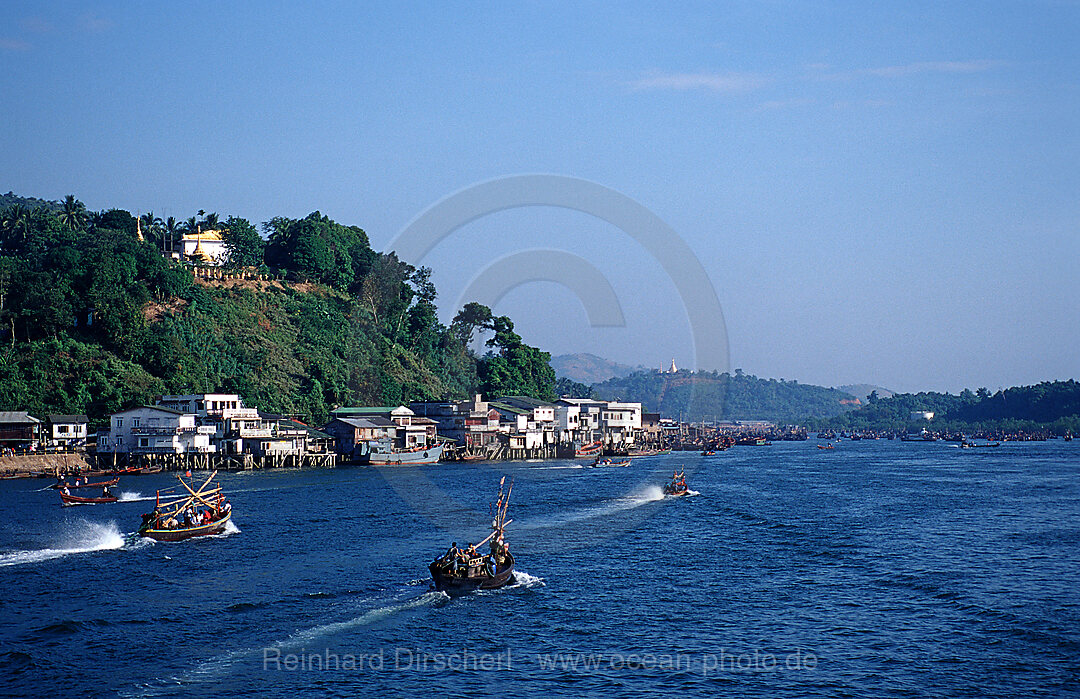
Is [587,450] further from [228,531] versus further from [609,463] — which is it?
[228,531]

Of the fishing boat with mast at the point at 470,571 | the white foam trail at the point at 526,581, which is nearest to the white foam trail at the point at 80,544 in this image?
the fishing boat with mast at the point at 470,571

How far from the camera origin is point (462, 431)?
4724 inches

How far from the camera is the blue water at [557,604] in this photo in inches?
1128

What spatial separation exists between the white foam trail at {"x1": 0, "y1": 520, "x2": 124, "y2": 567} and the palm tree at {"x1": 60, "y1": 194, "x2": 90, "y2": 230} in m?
108

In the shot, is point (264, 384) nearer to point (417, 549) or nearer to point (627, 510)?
point (627, 510)

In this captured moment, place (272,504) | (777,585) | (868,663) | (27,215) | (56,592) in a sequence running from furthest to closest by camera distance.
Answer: (27,215) → (272,504) → (777,585) → (56,592) → (868,663)

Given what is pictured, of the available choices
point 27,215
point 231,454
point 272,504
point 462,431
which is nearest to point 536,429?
point 462,431

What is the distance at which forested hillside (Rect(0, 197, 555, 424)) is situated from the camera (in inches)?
3999

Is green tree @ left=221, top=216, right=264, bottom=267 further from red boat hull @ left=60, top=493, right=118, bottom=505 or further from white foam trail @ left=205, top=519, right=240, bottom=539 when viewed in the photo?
white foam trail @ left=205, top=519, right=240, bottom=539

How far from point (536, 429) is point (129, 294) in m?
54.3

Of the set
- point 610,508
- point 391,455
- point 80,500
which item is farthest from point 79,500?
point 391,455

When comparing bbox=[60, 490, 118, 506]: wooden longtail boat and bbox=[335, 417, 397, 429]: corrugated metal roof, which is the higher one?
bbox=[335, 417, 397, 429]: corrugated metal roof

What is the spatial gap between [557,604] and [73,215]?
139 meters

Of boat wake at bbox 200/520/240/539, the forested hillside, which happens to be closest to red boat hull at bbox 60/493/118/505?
boat wake at bbox 200/520/240/539
